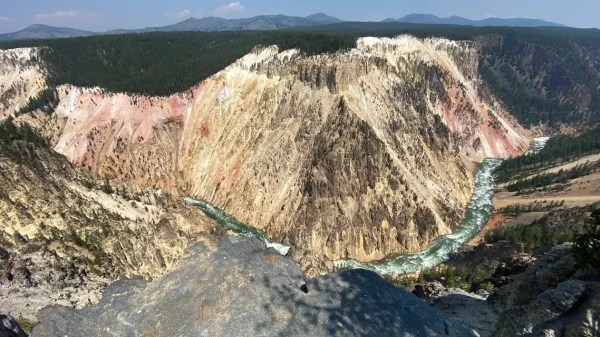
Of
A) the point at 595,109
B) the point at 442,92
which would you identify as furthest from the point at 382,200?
the point at 595,109

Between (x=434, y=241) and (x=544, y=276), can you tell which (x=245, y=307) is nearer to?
(x=544, y=276)

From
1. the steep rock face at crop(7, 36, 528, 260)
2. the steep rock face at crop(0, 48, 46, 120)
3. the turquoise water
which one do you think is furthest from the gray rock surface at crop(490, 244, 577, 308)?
the steep rock face at crop(0, 48, 46, 120)

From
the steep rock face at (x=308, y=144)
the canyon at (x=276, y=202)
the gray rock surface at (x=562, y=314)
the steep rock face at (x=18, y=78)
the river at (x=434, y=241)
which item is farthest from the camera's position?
the steep rock face at (x=18, y=78)

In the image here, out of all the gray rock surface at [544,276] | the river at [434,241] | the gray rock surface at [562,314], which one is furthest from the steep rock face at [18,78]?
the gray rock surface at [562,314]

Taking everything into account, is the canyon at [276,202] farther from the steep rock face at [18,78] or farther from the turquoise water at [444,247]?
the steep rock face at [18,78]

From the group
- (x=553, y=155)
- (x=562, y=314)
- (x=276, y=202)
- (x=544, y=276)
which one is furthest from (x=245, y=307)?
(x=553, y=155)

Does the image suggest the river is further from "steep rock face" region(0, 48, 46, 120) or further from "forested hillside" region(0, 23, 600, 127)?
"steep rock face" region(0, 48, 46, 120)

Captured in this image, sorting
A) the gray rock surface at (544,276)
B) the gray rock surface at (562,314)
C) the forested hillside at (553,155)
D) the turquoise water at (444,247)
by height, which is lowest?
the turquoise water at (444,247)
